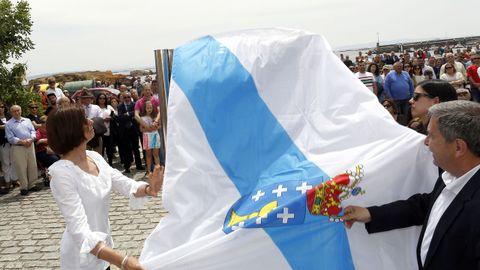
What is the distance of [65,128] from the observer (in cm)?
268

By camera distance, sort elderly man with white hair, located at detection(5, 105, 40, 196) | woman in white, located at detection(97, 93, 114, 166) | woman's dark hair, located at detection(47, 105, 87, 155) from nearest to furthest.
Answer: woman's dark hair, located at detection(47, 105, 87, 155) < elderly man with white hair, located at detection(5, 105, 40, 196) < woman in white, located at detection(97, 93, 114, 166)

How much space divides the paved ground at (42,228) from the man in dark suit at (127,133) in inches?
76.9

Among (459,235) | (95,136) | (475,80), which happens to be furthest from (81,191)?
(475,80)

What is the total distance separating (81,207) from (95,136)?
7.52 meters

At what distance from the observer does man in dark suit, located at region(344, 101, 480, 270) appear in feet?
6.45

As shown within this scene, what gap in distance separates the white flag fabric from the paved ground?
3.05 metres

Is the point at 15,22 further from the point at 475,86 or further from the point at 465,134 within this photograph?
the point at 475,86

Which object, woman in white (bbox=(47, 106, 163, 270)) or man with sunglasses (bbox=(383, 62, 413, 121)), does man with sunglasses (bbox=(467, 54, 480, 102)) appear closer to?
man with sunglasses (bbox=(383, 62, 413, 121))

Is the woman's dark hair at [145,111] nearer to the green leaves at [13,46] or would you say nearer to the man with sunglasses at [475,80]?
the green leaves at [13,46]

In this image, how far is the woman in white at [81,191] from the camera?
244 centimetres

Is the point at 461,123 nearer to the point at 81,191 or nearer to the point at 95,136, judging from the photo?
the point at 81,191

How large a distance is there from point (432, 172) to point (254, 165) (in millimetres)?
1020

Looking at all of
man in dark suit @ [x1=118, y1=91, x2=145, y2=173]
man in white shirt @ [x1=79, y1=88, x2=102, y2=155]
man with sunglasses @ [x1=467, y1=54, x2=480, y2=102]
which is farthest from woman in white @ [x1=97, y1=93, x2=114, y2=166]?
man with sunglasses @ [x1=467, y1=54, x2=480, y2=102]

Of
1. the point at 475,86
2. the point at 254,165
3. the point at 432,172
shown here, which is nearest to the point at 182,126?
the point at 254,165
